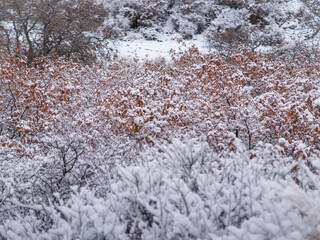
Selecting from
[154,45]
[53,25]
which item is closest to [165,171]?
[53,25]

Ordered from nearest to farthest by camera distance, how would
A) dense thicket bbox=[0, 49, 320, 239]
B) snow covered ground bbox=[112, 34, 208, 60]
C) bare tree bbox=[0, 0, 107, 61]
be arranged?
dense thicket bbox=[0, 49, 320, 239]
bare tree bbox=[0, 0, 107, 61]
snow covered ground bbox=[112, 34, 208, 60]

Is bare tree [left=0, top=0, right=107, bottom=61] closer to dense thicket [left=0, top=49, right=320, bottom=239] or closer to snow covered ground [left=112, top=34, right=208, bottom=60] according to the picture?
snow covered ground [left=112, top=34, right=208, bottom=60]

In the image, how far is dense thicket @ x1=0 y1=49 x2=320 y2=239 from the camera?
1914 mm

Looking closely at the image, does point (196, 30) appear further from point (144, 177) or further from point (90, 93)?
point (144, 177)

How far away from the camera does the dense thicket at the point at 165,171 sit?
1914 mm

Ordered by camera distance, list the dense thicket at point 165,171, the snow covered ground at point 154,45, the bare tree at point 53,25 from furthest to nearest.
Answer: the snow covered ground at point 154,45, the bare tree at point 53,25, the dense thicket at point 165,171

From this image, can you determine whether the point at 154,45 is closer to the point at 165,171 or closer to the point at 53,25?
the point at 53,25

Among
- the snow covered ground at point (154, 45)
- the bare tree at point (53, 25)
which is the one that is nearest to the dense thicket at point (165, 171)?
the bare tree at point (53, 25)

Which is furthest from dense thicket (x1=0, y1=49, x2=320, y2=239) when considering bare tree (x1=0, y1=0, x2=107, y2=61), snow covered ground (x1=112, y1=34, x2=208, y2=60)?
snow covered ground (x1=112, y1=34, x2=208, y2=60)

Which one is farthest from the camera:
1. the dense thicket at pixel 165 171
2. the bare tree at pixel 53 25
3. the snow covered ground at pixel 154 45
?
the snow covered ground at pixel 154 45

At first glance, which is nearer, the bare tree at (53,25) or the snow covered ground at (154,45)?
the bare tree at (53,25)

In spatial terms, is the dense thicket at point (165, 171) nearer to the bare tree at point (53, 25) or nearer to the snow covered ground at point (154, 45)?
the bare tree at point (53, 25)

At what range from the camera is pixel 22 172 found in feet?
11.6

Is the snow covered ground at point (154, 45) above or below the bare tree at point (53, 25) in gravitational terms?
below
